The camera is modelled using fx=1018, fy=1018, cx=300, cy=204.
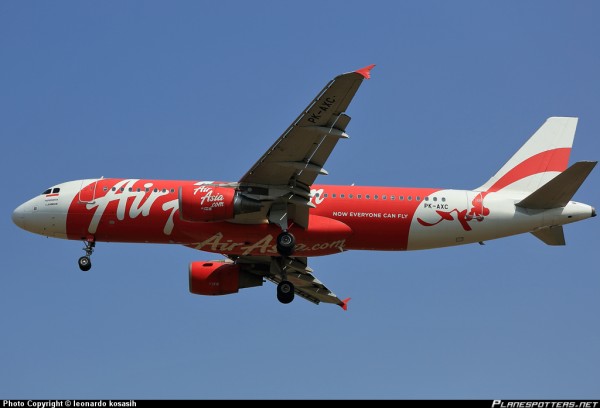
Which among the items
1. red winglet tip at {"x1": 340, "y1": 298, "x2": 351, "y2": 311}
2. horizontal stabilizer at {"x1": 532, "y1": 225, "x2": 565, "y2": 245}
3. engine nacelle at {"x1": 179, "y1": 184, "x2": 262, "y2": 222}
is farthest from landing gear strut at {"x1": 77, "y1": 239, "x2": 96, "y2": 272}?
horizontal stabilizer at {"x1": 532, "y1": 225, "x2": 565, "y2": 245}

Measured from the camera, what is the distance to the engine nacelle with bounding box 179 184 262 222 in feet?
149

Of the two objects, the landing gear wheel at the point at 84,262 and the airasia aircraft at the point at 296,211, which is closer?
the airasia aircraft at the point at 296,211

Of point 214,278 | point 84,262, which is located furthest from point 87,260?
point 214,278

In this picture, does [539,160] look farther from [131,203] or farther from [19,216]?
[19,216]

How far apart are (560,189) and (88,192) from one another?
22.0 metres

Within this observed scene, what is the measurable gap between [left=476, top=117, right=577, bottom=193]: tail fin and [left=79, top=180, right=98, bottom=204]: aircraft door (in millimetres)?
18581

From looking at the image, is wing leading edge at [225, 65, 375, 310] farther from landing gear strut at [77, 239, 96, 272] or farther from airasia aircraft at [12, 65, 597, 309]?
landing gear strut at [77, 239, 96, 272]

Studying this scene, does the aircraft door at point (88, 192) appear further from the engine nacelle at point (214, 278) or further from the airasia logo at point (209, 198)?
the engine nacelle at point (214, 278)

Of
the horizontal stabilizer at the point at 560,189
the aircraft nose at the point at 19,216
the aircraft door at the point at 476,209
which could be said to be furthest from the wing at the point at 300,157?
the aircraft nose at the point at 19,216

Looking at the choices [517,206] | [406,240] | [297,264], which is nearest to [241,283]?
[297,264]

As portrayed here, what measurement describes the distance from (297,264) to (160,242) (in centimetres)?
856

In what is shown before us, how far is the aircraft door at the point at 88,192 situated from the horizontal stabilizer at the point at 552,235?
20.9 m

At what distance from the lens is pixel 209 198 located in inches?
1797

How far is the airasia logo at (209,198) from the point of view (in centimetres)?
4559
